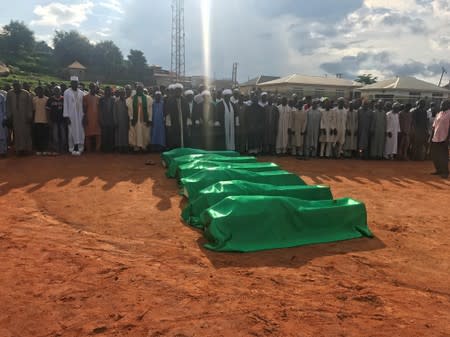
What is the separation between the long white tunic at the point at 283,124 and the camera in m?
11.0

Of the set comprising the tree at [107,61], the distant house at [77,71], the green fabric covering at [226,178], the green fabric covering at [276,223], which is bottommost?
the green fabric covering at [276,223]

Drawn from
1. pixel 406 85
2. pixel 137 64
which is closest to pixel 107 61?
pixel 137 64

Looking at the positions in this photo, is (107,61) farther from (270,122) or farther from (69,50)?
(270,122)

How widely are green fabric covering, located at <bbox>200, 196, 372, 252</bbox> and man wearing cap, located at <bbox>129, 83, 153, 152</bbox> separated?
6071mm

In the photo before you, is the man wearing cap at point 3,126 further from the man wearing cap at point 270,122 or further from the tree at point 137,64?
the tree at point 137,64

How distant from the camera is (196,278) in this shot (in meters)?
3.58

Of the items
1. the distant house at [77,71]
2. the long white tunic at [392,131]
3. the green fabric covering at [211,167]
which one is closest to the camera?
the green fabric covering at [211,167]

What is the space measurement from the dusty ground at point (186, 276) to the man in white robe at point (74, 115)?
3422mm

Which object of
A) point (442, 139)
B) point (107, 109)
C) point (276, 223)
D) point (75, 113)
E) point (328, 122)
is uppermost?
point (107, 109)

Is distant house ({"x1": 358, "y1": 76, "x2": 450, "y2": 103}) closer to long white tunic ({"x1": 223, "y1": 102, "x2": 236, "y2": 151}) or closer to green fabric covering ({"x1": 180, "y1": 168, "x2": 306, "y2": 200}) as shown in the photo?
long white tunic ({"x1": 223, "y1": 102, "x2": 236, "y2": 151})

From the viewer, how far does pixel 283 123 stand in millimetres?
11055

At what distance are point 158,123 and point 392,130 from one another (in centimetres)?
660

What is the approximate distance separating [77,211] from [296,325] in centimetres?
372

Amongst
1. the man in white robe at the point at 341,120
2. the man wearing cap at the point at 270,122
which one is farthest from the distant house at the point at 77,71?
the man in white robe at the point at 341,120
